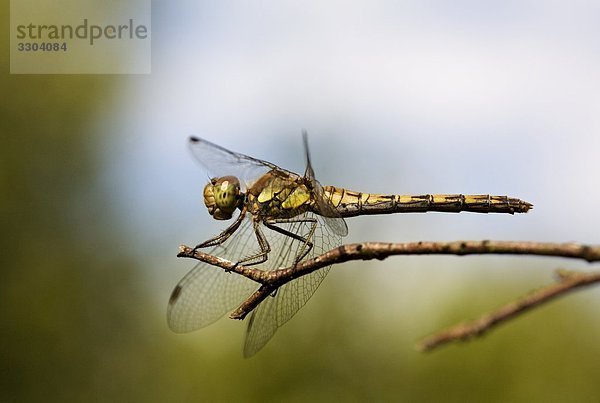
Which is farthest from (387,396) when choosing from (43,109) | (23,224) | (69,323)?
(43,109)

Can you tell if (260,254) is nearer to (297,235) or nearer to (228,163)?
(297,235)

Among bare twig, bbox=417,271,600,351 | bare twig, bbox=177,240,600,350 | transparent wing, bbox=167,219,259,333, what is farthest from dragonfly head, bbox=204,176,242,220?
bare twig, bbox=417,271,600,351

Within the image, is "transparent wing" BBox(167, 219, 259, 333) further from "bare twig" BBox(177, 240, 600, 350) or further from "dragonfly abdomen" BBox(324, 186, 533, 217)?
"bare twig" BBox(177, 240, 600, 350)

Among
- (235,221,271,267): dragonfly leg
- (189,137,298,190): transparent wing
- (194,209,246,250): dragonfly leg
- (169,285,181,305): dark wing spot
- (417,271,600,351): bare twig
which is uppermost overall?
(189,137,298,190): transparent wing

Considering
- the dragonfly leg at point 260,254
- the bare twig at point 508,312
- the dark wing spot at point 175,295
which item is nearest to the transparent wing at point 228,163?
the dragonfly leg at point 260,254

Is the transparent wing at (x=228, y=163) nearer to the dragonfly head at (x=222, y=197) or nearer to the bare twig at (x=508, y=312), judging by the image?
the dragonfly head at (x=222, y=197)

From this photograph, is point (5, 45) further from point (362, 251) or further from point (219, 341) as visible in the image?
point (362, 251)
